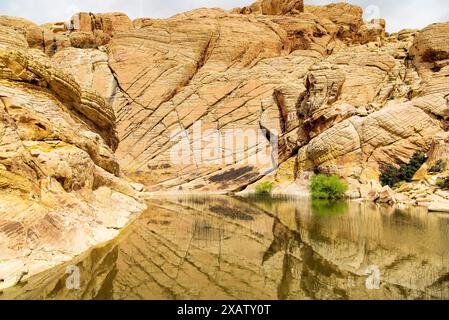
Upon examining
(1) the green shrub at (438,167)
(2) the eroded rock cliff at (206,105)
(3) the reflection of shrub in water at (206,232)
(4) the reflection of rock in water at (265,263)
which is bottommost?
(3) the reflection of shrub in water at (206,232)

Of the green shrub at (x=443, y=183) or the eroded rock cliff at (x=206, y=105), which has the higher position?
the eroded rock cliff at (x=206, y=105)

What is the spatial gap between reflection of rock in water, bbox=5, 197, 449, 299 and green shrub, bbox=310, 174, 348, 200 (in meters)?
14.7

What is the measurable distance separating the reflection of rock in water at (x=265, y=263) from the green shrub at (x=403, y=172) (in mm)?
15142

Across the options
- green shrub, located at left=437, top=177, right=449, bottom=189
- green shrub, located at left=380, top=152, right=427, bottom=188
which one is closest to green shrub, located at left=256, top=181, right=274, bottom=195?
green shrub, located at left=380, top=152, right=427, bottom=188

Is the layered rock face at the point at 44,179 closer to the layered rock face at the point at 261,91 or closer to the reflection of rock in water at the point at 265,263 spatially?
the reflection of rock in water at the point at 265,263

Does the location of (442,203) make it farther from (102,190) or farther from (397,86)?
(397,86)

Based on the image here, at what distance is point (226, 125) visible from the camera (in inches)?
1935

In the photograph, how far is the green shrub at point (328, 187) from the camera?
103 feet

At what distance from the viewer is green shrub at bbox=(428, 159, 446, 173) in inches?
1086

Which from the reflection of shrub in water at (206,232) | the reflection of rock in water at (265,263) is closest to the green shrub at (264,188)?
the reflection of shrub in water at (206,232)

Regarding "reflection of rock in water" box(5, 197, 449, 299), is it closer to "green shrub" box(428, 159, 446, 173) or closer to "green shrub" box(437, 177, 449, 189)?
"green shrub" box(437, 177, 449, 189)

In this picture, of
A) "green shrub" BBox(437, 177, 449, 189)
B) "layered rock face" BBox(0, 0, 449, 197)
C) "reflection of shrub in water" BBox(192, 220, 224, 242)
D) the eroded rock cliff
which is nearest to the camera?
"reflection of shrub in water" BBox(192, 220, 224, 242)

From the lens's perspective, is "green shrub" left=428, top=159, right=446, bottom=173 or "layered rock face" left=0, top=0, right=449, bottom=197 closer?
"green shrub" left=428, top=159, right=446, bottom=173
